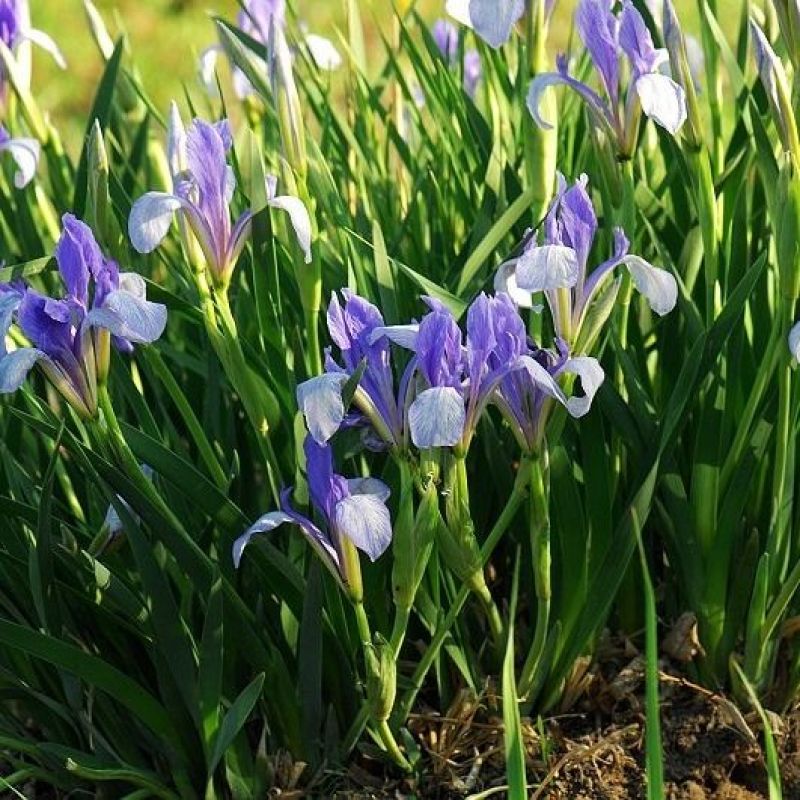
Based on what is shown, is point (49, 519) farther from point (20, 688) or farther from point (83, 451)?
point (20, 688)

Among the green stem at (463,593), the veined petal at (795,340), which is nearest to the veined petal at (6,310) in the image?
the green stem at (463,593)

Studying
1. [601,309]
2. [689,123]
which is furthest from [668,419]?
[689,123]

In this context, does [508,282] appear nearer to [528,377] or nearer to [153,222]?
[528,377]

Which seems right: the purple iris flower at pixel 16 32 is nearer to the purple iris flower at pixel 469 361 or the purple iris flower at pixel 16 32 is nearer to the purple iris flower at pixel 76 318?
the purple iris flower at pixel 76 318

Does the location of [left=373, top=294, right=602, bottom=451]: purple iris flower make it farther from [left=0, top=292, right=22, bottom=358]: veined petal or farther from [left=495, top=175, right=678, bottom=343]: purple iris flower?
[left=0, top=292, right=22, bottom=358]: veined petal

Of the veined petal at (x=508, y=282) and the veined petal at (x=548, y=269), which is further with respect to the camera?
the veined petal at (x=508, y=282)
